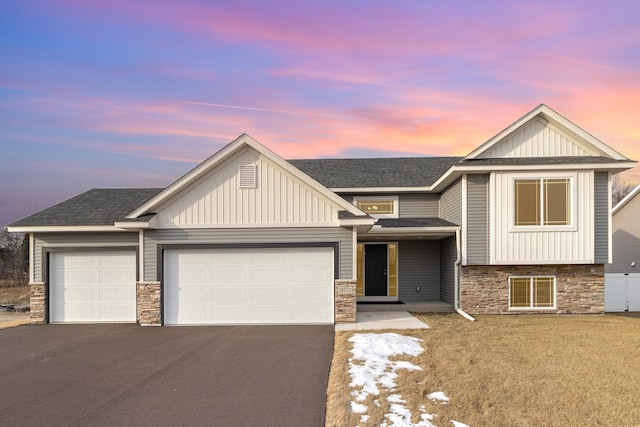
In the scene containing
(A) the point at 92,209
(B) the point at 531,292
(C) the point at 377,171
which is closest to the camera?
(B) the point at 531,292

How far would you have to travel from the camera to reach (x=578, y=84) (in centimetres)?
1456

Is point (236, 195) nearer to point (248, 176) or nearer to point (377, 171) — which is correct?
point (248, 176)

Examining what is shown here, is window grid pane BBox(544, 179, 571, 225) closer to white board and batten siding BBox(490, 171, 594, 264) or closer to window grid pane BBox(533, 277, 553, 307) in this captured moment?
white board and batten siding BBox(490, 171, 594, 264)

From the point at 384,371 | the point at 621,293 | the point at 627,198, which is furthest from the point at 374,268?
the point at 627,198

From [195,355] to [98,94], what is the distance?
1017cm

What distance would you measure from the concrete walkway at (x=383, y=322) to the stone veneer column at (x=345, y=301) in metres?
0.24

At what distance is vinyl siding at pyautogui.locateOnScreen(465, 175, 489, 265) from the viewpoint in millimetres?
13430

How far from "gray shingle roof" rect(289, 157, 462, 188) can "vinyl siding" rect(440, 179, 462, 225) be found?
985 mm

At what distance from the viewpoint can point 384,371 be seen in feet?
24.1

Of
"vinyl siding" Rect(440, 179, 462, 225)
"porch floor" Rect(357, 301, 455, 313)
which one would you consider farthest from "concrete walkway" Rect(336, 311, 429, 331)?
"vinyl siding" Rect(440, 179, 462, 225)

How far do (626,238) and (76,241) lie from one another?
21763 millimetres

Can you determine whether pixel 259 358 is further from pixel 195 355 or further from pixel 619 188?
pixel 619 188

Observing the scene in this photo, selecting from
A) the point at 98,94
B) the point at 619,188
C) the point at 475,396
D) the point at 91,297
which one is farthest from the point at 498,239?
the point at 619,188

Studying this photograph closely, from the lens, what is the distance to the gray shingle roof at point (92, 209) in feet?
42.8
